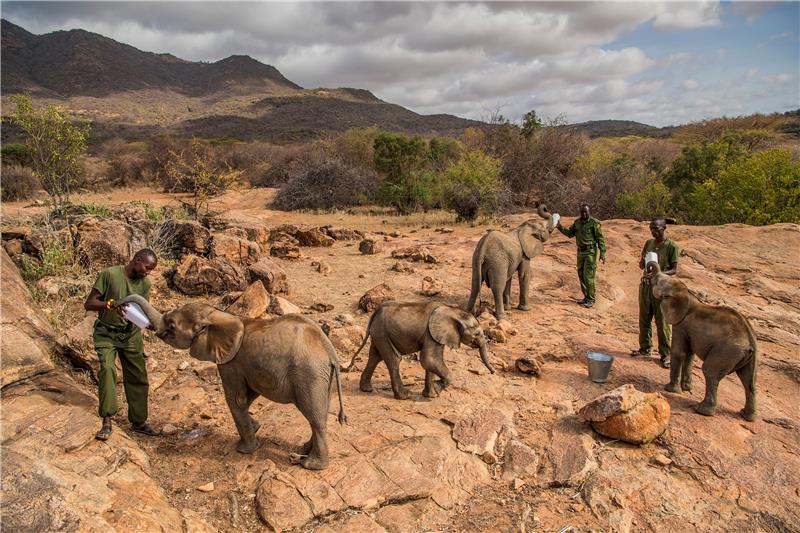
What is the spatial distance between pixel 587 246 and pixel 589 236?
20cm

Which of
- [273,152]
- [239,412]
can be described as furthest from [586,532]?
[273,152]

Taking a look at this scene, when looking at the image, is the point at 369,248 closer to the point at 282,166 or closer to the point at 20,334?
the point at 20,334

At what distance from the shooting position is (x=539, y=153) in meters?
25.3

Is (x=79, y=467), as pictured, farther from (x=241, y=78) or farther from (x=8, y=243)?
(x=241, y=78)

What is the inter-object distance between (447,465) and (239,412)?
1.98m

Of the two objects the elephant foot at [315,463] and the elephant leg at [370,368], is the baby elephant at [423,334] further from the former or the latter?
the elephant foot at [315,463]

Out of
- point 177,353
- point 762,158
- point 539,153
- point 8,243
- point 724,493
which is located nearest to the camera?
point 724,493

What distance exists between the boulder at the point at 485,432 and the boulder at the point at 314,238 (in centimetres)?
1062

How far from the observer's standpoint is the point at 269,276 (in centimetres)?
948

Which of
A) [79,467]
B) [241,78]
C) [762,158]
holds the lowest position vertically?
[79,467]

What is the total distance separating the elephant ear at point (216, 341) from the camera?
4.13 m

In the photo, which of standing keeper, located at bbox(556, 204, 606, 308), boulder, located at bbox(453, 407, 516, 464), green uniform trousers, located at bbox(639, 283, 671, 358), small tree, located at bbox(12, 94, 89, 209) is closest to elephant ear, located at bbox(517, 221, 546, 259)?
standing keeper, located at bbox(556, 204, 606, 308)

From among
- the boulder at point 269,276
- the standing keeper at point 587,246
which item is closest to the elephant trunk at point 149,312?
the boulder at point 269,276

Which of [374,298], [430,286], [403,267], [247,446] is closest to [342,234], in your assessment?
[403,267]
